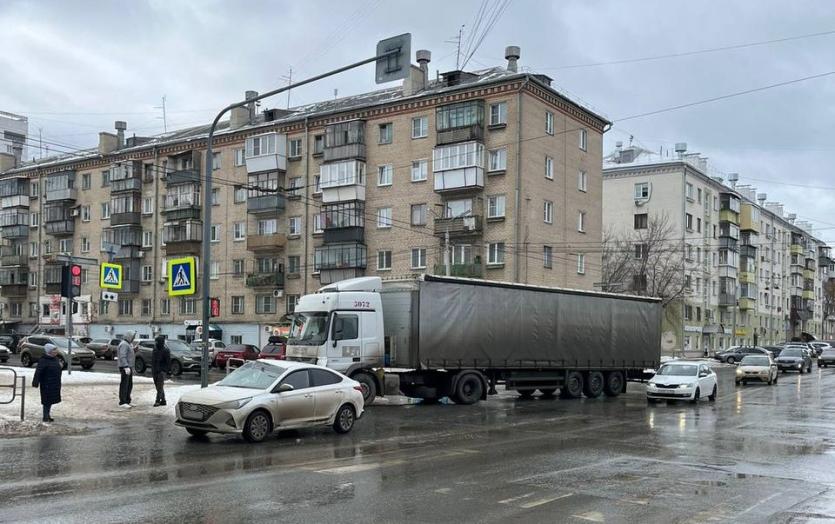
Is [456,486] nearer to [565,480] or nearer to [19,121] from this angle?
[565,480]

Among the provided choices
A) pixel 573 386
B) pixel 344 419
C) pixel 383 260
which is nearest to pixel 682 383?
pixel 573 386

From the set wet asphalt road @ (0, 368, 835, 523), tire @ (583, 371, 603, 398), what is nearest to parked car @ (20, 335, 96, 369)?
wet asphalt road @ (0, 368, 835, 523)

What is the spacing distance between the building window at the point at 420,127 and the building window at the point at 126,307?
1212 inches

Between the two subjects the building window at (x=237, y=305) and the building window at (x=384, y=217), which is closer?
the building window at (x=384, y=217)

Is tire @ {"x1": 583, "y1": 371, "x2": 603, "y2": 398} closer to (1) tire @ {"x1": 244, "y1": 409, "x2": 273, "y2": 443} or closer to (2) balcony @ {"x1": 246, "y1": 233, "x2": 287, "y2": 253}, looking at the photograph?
(1) tire @ {"x1": 244, "y1": 409, "x2": 273, "y2": 443}

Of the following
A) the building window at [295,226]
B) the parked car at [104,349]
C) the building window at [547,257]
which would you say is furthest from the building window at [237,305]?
the building window at [547,257]

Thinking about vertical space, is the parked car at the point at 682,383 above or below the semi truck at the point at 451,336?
below

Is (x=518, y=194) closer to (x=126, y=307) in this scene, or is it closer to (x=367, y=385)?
(x=367, y=385)

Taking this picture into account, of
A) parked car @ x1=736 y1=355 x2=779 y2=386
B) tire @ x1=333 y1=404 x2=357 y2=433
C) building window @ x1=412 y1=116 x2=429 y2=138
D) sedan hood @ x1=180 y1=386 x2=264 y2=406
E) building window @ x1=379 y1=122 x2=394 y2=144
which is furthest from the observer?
building window @ x1=379 y1=122 x2=394 y2=144

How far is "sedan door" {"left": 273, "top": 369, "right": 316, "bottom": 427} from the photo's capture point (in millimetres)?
14547

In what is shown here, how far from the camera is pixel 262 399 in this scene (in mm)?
14227

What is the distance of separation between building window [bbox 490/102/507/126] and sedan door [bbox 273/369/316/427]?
34.2 meters

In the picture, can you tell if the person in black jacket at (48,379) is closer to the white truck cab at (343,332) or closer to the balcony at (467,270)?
the white truck cab at (343,332)

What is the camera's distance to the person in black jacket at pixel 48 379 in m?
15.6
